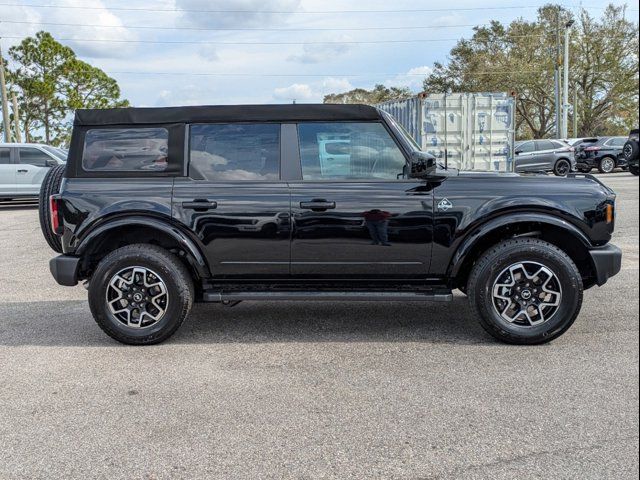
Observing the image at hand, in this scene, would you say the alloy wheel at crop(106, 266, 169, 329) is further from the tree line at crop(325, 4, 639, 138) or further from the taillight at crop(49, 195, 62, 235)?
the tree line at crop(325, 4, 639, 138)

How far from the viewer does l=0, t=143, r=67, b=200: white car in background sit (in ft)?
55.4

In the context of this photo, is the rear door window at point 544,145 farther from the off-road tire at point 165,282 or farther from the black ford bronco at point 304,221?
the off-road tire at point 165,282

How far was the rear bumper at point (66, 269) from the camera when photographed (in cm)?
493

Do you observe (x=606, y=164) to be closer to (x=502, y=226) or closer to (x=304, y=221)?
(x=502, y=226)

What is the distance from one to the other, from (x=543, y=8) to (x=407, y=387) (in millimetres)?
45376

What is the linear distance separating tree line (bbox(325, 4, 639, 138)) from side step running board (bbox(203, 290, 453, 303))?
3527 cm

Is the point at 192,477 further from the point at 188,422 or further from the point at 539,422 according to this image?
the point at 539,422

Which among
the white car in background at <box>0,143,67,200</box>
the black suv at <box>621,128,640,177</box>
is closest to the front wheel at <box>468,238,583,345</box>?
the black suv at <box>621,128,640,177</box>

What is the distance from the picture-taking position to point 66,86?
1725 inches

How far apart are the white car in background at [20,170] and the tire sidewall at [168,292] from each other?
43.9 ft

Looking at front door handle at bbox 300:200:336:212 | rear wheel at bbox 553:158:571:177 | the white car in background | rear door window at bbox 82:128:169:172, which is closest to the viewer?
front door handle at bbox 300:200:336:212

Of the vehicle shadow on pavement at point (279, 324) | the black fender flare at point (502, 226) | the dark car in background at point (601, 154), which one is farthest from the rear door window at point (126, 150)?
the dark car in background at point (601, 154)

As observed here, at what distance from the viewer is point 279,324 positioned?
5.49 metres

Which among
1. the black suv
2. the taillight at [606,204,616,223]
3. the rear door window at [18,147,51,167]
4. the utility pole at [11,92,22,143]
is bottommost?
the taillight at [606,204,616,223]
